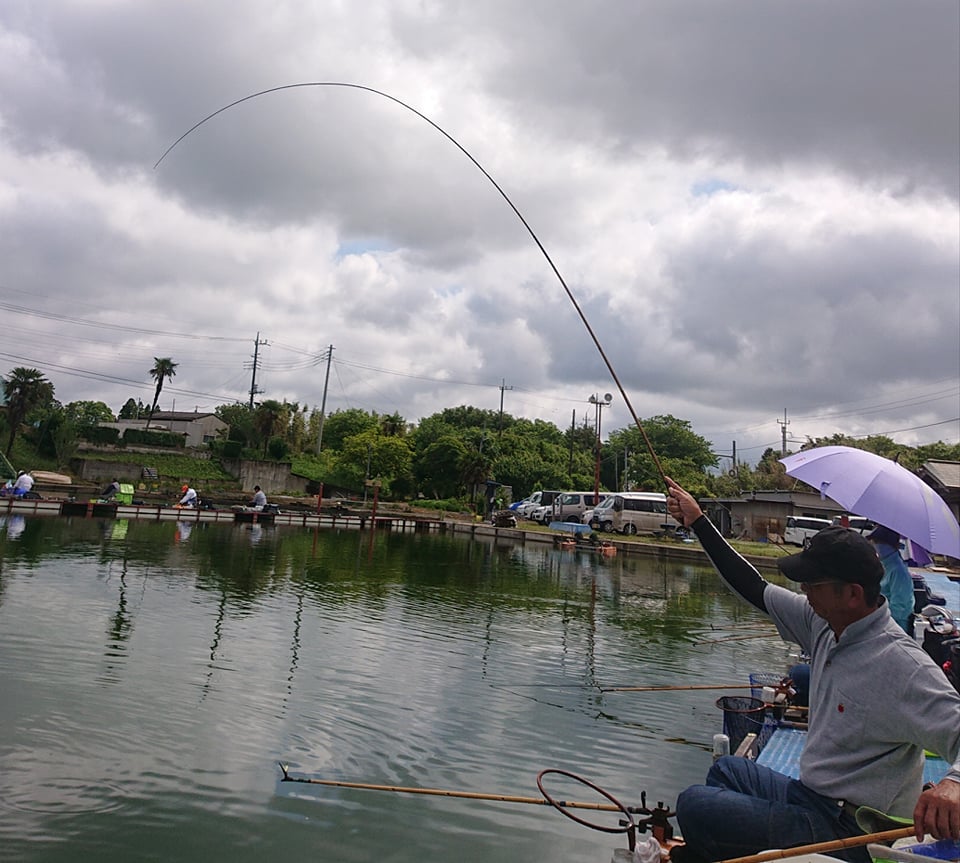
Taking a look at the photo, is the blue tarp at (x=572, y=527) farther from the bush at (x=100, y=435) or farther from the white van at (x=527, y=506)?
the bush at (x=100, y=435)

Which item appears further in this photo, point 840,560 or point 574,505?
point 574,505

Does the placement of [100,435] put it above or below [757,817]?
above

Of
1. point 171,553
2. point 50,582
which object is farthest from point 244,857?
point 171,553

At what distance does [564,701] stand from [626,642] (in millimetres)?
4137

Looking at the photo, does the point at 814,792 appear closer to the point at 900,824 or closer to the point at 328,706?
the point at 900,824

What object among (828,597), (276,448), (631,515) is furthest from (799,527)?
(276,448)

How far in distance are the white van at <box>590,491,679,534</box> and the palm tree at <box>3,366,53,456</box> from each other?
34.5 m

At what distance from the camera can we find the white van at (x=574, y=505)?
43688 millimetres

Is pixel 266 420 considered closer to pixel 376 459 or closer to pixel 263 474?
pixel 263 474

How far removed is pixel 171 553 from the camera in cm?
1942

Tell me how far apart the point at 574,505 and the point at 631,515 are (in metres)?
5.98

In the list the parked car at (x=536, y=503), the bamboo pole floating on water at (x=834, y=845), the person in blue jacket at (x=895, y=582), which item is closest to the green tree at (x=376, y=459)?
the parked car at (x=536, y=503)

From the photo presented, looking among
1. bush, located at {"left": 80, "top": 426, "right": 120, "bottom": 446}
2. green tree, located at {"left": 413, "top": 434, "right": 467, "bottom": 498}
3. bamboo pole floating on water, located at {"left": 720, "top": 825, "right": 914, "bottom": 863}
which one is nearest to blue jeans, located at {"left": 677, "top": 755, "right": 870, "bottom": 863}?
bamboo pole floating on water, located at {"left": 720, "top": 825, "right": 914, "bottom": 863}

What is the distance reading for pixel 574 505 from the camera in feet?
147
